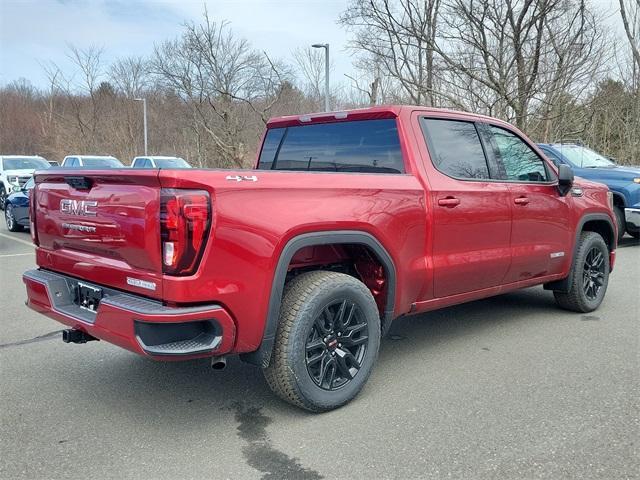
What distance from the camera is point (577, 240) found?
5.52m

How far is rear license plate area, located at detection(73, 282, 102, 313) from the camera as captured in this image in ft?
10.6

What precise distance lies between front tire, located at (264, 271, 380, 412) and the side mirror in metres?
2.47

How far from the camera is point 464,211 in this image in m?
4.23

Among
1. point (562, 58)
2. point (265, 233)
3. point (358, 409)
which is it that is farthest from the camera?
point (562, 58)

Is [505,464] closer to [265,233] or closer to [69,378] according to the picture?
[265,233]

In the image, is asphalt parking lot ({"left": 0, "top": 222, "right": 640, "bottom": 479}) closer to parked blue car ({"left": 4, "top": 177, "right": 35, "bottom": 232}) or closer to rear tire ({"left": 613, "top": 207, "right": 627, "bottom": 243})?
rear tire ({"left": 613, "top": 207, "right": 627, "bottom": 243})

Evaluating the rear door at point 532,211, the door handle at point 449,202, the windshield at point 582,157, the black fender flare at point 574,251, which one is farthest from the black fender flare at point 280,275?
the windshield at point 582,157

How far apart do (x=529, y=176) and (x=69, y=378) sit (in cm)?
404

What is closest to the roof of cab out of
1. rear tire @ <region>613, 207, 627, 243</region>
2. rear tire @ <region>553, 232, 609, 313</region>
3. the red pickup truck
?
the red pickup truck

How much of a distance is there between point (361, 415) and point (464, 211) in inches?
67.0

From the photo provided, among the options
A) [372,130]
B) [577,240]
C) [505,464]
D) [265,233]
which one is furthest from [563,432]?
[577,240]

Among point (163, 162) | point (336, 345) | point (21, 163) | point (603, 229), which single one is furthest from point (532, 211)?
point (21, 163)

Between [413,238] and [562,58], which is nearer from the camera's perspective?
[413,238]

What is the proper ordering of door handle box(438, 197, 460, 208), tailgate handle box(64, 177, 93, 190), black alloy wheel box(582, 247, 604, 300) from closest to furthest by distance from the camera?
tailgate handle box(64, 177, 93, 190) → door handle box(438, 197, 460, 208) → black alloy wheel box(582, 247, 604, 300)
